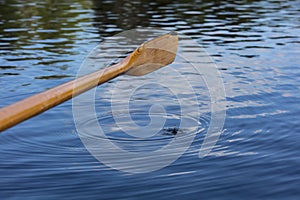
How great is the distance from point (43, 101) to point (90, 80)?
2.34ft

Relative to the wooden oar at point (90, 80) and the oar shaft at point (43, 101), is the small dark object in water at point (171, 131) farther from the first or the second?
the oar shaft at point (43, 101)

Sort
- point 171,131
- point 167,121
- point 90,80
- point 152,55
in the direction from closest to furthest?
point 90,80 → point 152,55 → point 171,131 → point 167,121

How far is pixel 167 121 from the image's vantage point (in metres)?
7.07

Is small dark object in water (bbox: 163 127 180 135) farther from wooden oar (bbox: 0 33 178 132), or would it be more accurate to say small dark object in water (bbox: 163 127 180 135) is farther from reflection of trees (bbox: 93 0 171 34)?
reflection of trees (bbox: 93 0 171 34)

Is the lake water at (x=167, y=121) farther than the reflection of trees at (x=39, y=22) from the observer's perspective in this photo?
No

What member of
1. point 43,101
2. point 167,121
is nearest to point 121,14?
point 167,121

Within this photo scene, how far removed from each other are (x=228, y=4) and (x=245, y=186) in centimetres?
1970

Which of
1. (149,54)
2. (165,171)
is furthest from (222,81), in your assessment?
(165,171)

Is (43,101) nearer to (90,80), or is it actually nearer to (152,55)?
(90,80)

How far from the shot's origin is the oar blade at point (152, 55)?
6.02 m

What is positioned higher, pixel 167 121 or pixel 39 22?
pixel 167 121

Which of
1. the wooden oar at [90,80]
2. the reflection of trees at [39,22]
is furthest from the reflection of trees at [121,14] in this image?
the wooden oar at [90,80]

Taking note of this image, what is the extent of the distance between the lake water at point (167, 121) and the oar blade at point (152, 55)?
2.54ft

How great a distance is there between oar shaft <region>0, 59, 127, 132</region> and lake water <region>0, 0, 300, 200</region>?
894 mm
